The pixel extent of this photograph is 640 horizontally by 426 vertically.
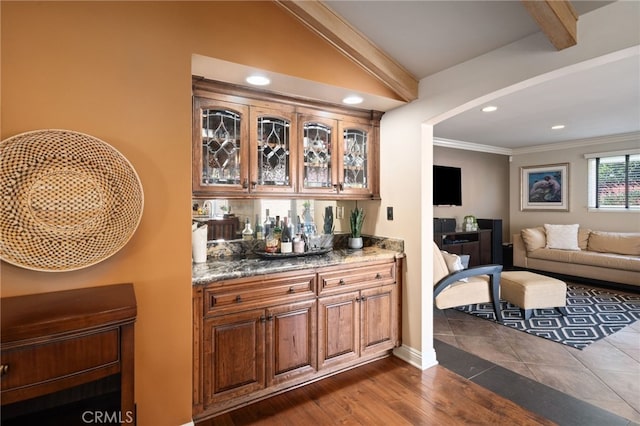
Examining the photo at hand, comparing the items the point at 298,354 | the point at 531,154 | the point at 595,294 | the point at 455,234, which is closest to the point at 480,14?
the point at 298,354

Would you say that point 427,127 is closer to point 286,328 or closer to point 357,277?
point 357,277

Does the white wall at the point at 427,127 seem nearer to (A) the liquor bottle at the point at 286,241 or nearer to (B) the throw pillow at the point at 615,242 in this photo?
(A) the liquor bottle at the point at 286,241

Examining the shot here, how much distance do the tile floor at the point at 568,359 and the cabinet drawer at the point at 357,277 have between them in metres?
1.07

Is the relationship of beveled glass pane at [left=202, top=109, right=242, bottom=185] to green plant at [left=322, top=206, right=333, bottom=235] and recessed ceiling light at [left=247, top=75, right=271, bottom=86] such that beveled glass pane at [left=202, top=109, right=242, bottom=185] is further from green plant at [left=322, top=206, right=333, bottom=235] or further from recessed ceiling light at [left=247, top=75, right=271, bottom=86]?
green plant at [left=322, top=206, right=333, bottom=235]

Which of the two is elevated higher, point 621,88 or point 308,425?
point 621,88

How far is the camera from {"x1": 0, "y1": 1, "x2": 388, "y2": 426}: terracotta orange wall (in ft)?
4.95

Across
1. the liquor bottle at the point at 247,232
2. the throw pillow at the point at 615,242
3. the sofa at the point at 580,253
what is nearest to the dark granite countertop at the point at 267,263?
the liquor bottle at the point at 247,232

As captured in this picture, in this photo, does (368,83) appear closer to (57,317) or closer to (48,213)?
(48,213)

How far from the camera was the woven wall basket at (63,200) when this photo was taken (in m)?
1.39

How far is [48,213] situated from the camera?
144cm

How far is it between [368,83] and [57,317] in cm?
231

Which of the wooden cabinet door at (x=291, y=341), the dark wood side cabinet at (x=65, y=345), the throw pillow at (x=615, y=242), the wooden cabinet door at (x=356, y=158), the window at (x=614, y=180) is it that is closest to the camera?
the dark wood side cabinet at (x=65, y=345)

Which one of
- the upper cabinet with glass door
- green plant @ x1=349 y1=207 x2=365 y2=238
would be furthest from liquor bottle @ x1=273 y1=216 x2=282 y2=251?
green plant @ x1=349 y1=207 x2=365 y2=238

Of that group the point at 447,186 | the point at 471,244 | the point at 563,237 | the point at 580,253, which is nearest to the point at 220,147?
the point at 447,186
